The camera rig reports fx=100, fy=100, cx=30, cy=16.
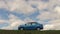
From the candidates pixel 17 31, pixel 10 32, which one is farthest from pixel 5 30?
pixel 17 31

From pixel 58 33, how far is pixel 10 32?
2645mm

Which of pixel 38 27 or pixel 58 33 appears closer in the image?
pixel 58 33

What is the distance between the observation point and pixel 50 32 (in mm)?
5414

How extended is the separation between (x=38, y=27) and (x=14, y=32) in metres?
1.42

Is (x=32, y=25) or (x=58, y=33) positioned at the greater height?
(x=32, y=25)

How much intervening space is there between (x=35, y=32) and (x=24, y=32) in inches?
23.7

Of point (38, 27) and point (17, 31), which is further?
point (38, 27)

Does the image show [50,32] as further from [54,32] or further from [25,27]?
[25,27]

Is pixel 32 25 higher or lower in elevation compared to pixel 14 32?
higher

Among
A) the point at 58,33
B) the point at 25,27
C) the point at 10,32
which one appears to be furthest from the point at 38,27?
the point at 10,32

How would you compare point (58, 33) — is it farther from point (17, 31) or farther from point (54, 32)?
point (17, 31)

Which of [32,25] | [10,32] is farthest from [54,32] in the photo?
[10,32]

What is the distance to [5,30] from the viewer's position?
5.65m

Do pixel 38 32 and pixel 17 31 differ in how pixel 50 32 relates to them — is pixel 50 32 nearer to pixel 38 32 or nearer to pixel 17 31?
pixel 38 32
